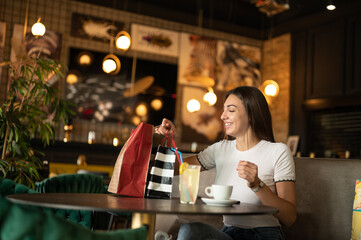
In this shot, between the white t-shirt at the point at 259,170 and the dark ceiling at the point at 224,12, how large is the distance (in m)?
5.04

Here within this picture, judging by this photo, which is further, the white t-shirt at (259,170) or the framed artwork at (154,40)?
the framed artwork at (154,40)

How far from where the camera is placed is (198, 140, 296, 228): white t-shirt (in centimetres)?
181

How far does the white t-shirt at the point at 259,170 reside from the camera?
1.81 metres

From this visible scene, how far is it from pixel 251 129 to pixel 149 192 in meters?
0.60

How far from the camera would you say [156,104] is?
22.7ft

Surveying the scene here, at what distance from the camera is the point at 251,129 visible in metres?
2.04

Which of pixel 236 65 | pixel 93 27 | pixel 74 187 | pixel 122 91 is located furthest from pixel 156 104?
pixel 74 187

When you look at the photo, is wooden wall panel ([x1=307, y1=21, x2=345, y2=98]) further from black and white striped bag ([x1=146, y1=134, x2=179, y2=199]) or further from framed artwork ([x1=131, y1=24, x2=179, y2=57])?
black and white striped bag ([x1=146, y1=134, x2=179, y2=199])

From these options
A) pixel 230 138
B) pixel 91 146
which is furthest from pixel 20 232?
pixel 91 146

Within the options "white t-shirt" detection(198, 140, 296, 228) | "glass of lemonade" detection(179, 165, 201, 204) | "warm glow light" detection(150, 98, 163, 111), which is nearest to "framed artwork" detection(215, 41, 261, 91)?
"warm glow light" detection(150, 98, 163, 111)

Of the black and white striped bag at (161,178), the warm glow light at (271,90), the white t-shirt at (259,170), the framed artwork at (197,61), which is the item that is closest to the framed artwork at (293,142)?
the warm glow light at (271,90)

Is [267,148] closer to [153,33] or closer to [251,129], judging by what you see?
[251,129]

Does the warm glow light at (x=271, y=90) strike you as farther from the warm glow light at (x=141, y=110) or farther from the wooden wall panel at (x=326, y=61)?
the warm glow light at (x=141, y=110)

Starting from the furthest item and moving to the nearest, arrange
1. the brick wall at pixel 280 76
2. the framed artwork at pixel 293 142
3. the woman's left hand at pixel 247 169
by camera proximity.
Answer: the brick wall at pixel 280 76 → the framed artwork at pixel 293 142 → the woman's left hand at pixel 247 169
